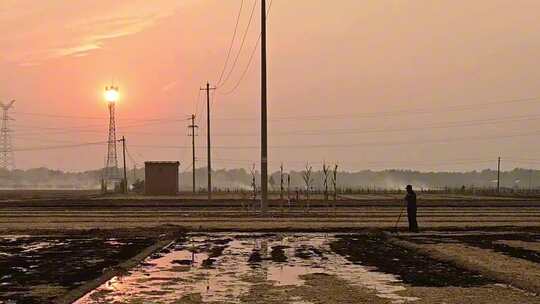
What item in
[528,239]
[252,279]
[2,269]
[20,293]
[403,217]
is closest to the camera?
[20,293]

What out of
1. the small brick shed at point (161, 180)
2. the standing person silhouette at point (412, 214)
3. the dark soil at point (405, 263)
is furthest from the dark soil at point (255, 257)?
the small brick shed at point (161, 180)

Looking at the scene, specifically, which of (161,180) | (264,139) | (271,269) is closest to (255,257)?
(271,269)

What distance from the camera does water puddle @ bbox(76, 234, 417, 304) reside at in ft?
37.4

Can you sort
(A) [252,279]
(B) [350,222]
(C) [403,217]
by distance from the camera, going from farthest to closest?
(C) [403,217], (B) [350,222], (A) [252,279]

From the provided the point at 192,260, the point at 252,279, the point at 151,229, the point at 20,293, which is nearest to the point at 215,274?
the point at 252,279

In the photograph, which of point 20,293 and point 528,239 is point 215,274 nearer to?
point 20,293

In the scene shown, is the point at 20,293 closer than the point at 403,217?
Yes

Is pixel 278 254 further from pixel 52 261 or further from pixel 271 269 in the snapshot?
pixel 52 261

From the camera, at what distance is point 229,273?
1410 cm

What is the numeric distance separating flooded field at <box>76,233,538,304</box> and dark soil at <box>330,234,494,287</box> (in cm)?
2

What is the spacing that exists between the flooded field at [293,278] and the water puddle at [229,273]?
1 cm

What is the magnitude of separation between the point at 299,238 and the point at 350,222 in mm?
7457

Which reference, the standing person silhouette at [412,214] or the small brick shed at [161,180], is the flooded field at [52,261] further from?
the small brick shed at [161,180]

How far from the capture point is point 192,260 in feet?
53.8
